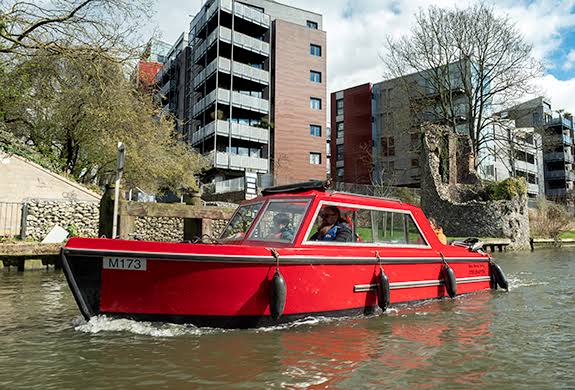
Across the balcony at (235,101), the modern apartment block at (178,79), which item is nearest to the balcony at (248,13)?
the balcony at (235,101)

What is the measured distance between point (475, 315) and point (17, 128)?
20.8m

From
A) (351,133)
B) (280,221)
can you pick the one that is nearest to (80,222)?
(280,221)

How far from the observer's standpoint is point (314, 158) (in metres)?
44.7

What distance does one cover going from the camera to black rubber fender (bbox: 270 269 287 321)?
567 cm

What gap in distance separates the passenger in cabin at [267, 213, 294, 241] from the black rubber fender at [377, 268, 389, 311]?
158 centimetres

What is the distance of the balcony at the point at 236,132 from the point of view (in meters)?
38.4

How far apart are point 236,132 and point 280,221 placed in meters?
33.2

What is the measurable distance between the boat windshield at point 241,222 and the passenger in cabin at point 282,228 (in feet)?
1.39

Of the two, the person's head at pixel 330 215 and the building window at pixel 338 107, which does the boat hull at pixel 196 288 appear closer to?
the person's head at pixel 330 215

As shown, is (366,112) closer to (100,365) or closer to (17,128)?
(17,128)

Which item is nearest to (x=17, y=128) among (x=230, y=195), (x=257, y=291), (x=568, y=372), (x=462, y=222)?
(x=230, y=195)

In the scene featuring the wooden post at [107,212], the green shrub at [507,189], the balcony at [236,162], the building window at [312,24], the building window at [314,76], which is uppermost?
the building window at [312,24]

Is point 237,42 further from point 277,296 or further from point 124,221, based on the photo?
point 277,296

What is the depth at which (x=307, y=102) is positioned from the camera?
4447 centimetres
